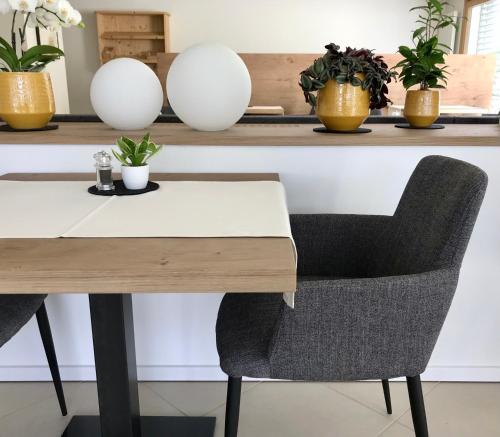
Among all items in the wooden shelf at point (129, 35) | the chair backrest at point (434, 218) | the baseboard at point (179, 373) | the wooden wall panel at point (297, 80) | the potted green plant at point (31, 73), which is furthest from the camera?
the wooden shelf at point (129, 35)

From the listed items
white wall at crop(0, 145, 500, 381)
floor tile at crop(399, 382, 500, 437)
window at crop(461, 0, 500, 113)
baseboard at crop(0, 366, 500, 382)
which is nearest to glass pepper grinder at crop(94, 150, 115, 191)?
white wall at crop(0, 145, 500, 381)

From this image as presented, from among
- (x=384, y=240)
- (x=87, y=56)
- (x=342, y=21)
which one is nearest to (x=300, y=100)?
(x=342, y=21)

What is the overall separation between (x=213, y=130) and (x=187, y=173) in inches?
8.4

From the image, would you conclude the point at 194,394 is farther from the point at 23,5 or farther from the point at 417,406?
the point at 23,5

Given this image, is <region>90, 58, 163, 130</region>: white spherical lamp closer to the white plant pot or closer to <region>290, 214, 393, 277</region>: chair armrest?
the white plant pot

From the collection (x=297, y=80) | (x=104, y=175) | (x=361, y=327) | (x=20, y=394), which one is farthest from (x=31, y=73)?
(x=297, y=80)

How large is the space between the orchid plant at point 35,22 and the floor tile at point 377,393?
56.7 inches

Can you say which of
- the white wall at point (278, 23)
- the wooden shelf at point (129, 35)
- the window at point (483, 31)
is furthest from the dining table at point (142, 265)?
the white wall at point (278, 23)

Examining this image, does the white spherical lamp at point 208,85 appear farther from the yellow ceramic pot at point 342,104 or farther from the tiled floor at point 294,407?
the tiled floor at point 294,407

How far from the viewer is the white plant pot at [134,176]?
3.87 ft

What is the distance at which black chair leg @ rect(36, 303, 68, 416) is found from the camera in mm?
1474

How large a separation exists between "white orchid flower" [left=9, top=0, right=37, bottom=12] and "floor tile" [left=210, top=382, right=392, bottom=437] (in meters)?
1.33

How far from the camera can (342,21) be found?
235 inches

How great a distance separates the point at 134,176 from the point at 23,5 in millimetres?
617
